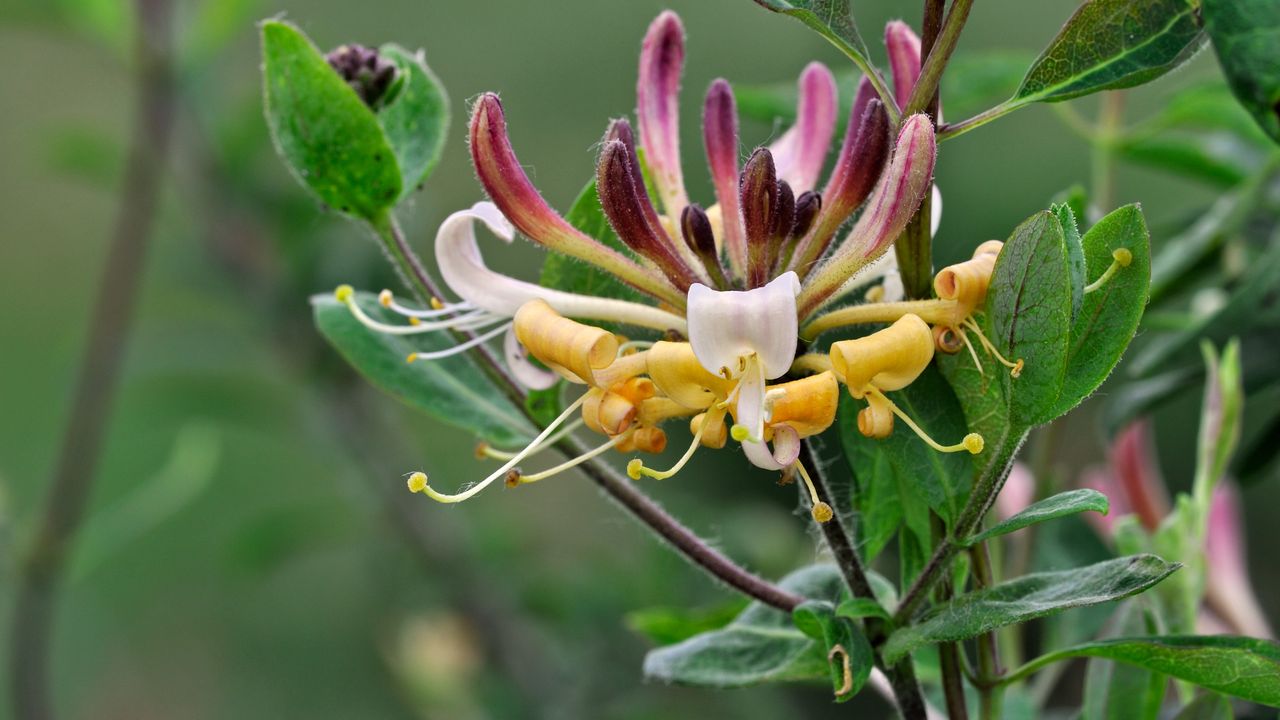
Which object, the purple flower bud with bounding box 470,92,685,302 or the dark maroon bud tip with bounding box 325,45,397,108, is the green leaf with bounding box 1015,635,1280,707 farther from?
the dark maroon bud tip with bounding box 325,45,397,108

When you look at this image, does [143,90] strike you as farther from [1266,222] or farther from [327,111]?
[1266,222]

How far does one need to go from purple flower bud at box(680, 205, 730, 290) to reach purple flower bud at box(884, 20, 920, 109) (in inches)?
3.6

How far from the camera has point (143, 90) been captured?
149cm

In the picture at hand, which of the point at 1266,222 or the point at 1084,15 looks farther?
the point at 1266,222

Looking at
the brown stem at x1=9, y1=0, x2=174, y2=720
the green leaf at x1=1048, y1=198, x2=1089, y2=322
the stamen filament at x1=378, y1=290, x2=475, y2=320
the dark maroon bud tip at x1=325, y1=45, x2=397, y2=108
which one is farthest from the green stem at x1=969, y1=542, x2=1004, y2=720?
the brown stem at x1=9, y1=0, x2=174, y2=720

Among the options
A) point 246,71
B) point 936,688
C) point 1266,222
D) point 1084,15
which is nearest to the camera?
point 1084,15

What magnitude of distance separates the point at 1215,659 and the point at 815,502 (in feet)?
0.55

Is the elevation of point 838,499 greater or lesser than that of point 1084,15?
lesser

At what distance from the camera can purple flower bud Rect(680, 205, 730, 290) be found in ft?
1.60

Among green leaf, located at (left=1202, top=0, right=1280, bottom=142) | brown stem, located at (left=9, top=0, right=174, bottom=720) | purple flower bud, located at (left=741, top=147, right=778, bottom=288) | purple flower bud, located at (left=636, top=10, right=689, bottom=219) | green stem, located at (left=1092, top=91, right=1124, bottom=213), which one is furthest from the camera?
brown stem, located at (left=9, top=0, right=174, bottom=720)

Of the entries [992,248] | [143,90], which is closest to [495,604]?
[143,90]

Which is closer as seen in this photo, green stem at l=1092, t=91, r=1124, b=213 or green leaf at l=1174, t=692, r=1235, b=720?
green leaf at l=1174, t=692, r=1235, b=720

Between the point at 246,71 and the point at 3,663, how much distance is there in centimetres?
212

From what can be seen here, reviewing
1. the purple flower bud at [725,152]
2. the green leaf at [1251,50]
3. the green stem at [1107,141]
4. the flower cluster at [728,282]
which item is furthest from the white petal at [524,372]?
the green stem at [1107,141]
